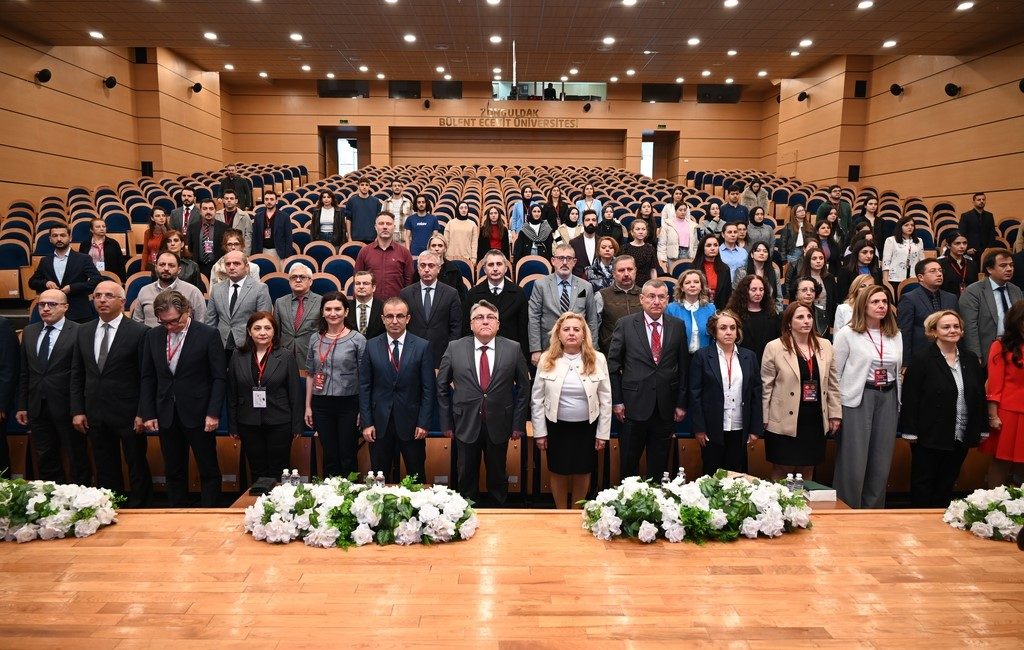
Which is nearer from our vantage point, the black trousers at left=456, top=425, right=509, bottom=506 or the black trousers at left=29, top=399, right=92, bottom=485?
the black trousers at left=456, top=425, right=509, bottom=506

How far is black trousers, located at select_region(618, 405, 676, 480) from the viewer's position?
11.9 ft

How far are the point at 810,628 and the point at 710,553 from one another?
1.59ft

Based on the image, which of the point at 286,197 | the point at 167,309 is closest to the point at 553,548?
the point at 167,309

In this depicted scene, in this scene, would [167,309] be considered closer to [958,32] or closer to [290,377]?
[290,377]

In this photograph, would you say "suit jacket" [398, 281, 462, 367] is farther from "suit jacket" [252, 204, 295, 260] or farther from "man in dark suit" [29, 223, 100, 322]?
"suit jacket" [252, 204, 295, 260]

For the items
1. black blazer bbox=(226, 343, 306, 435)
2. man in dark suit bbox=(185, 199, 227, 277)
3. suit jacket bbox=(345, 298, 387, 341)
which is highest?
man in dark suit bbox=(185, 199, 227, 277)

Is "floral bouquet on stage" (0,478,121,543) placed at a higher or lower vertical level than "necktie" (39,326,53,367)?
lower

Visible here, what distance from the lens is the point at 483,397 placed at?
3.42m

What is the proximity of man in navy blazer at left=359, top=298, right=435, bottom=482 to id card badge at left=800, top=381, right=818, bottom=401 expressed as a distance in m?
1.93

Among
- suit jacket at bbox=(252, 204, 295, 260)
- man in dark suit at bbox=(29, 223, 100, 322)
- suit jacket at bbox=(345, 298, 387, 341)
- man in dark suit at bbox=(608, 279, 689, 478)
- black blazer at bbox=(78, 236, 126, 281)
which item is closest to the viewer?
man in dark suit at bbox=(608, 279, 689, 478)

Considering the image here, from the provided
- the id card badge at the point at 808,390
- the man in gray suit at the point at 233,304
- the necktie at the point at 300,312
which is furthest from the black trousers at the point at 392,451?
the id card badge at the point at 808,390

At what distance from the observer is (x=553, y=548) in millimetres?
2379

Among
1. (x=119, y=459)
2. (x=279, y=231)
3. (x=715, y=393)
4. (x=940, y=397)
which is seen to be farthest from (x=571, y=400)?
(x=279, y=231)

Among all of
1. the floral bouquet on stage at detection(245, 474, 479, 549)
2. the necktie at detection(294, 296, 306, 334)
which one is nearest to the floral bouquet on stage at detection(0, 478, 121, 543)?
the floral bouquet on stage at detection(245, 474, 479, 549)
